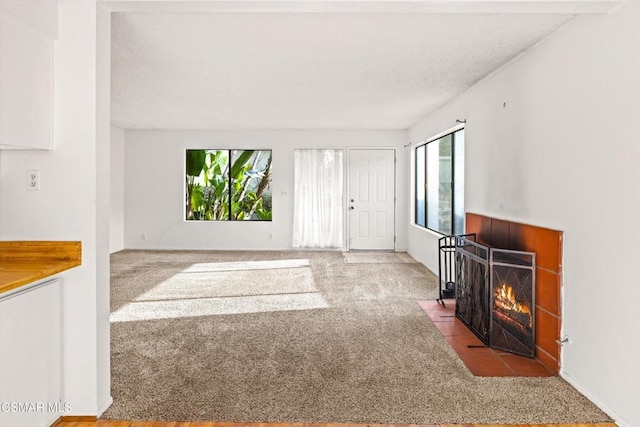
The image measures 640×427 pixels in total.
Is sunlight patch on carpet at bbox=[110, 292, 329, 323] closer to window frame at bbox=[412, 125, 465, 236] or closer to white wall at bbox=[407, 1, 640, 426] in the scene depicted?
window frame at bbox=[412, 125, 465, 236]

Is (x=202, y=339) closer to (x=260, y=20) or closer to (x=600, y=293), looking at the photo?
(x=260, y=20)

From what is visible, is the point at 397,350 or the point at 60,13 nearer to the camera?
the point at 60,13

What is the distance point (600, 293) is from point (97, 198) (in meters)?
2.83

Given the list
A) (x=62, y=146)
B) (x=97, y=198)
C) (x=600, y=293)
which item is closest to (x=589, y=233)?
(x=600, y=293)

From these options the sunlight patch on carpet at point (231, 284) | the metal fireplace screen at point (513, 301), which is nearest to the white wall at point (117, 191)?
the sunlight patch on carpet at point (231, 284)

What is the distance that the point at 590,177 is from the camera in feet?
8.48

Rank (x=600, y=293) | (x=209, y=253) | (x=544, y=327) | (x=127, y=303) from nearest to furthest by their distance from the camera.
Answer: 1. (x=600, y=293)
2. (x=544, y=327)
3. (x=127, y=303)
4. (x=209, y=253)

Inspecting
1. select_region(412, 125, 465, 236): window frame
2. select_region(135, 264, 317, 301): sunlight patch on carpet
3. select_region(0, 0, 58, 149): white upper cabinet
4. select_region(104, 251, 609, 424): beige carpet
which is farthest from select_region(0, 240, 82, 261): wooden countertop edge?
select_region(412, 125, 465, 236): window frame

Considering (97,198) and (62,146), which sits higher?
(62,146)

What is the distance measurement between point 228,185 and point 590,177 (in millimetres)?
7150

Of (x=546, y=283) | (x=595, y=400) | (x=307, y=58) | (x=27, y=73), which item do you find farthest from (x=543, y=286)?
(x=27, y=73)

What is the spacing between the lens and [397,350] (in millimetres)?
3260

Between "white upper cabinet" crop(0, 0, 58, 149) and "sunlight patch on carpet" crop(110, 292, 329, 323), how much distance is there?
2.29m

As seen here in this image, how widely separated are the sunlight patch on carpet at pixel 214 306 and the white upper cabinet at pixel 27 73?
229cm
